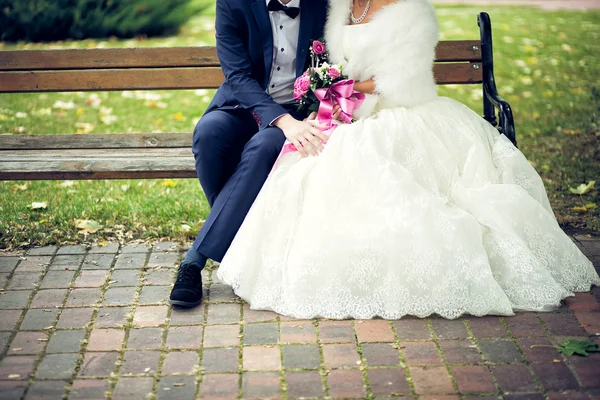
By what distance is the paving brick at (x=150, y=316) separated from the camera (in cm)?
350

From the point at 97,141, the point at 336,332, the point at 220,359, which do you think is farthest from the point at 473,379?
the point at 97,141

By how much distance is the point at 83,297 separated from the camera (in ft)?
12.4

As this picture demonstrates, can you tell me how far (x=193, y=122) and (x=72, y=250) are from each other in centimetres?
292

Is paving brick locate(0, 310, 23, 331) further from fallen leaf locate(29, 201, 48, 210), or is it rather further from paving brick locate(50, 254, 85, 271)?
fallen leaf locate(29, 201, 48, 210)

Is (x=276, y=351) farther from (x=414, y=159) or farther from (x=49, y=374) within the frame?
(x=414, y=159)

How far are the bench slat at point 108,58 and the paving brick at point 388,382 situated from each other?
7.52 ft

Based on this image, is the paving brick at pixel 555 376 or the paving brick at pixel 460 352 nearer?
the paving brick at pixel 555 376

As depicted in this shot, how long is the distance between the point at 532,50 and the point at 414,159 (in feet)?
20.3

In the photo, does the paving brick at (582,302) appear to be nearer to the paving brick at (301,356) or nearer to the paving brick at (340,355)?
the paving brick at (340,355)

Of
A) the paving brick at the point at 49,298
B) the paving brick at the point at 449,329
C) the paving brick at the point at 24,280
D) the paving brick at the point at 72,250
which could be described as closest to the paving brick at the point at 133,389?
the paving brick at the point at 49,298

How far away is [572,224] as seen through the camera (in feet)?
15.2

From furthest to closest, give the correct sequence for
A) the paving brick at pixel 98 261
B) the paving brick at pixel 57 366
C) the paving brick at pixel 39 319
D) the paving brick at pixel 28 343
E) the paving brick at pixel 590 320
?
the paving brick at pixel 98 261, the paving brick at pixel 39 319, the paving brick at pixel 590 320, the paving brick at pixel 28 343, the paving brick at pixel 57 366

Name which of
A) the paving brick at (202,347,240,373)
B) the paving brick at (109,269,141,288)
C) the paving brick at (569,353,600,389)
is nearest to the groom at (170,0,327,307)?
the paving brick at (109,269,141,288)

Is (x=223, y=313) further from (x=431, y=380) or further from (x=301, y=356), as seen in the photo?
(x=431, y=380)
